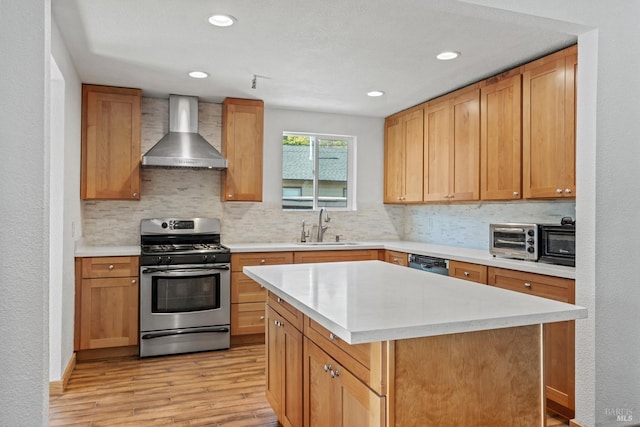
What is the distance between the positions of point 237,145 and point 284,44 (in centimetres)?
170

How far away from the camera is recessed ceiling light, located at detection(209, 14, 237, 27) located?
274 cm

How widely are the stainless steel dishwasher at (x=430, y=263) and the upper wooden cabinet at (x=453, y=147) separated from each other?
1.97ft

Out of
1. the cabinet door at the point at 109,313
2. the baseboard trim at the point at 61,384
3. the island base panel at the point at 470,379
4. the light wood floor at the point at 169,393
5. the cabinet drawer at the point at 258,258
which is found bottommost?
the light wood floor at the point at 169,393

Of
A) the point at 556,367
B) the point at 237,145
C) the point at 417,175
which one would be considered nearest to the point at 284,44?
the point at 237,145

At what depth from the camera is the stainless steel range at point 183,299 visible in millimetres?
4059

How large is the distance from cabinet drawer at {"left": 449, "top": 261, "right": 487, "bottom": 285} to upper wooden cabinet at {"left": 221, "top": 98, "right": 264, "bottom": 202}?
82.3 inches

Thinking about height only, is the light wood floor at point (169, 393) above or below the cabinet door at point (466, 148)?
below

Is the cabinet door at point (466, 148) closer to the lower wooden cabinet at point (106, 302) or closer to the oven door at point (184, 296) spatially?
the oven door at point (184, 296)

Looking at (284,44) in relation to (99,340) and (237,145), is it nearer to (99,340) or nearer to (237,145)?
(237,145)

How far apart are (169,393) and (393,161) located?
135 inches

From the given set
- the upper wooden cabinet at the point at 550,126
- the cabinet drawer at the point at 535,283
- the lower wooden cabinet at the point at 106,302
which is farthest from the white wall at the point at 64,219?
the upper wooden cabinet at the point at 550,126

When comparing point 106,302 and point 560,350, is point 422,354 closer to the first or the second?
point 560,350

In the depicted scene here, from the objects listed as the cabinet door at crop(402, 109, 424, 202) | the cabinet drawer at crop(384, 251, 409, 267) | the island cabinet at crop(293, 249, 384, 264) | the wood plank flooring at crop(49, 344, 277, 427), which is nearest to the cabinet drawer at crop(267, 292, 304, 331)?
the wood plank flooring at crop(49, 344, 277, 427)

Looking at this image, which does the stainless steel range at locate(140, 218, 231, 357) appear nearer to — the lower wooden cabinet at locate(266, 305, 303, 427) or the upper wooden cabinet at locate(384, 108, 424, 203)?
the lower wooden cabinet at locate(266, 305, 303, 427)
